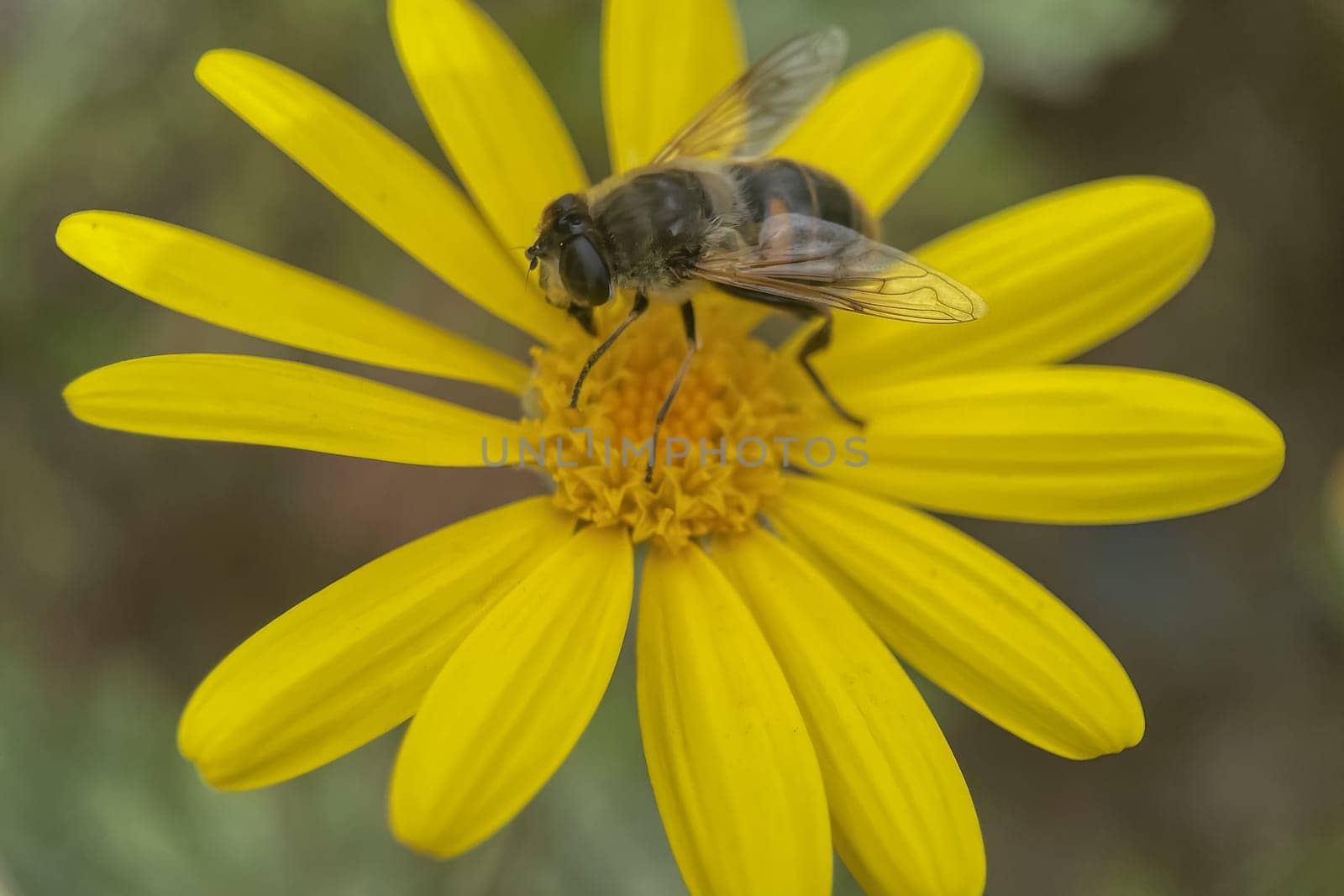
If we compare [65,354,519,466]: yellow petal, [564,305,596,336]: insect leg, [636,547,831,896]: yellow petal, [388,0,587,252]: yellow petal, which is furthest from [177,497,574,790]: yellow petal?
[388,0,587,252]: yellow petal

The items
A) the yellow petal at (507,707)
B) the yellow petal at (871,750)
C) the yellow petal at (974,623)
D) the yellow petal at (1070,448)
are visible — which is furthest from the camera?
the yellow petal at (1070,448)

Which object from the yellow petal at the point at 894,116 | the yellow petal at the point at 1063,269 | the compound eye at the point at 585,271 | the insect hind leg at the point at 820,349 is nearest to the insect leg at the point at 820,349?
the insect hind leg at the point at 820,349

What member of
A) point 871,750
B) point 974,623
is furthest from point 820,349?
point 871,750

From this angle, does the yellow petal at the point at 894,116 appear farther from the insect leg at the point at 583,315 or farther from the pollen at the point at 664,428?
the insect leg at the point at 583,315

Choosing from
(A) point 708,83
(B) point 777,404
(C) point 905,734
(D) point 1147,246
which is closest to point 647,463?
(B) point 777,404

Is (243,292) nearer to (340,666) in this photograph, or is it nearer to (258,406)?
(258,406)

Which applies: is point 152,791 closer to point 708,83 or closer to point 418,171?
point 418,171

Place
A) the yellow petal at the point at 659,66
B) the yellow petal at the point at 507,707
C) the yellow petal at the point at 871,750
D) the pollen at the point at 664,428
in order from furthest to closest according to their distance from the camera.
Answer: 1. the yellow petal at the point at 659,66
2. the pollen at the point at 664,428
3. the yellow petal at the point at 871,750
4. the yellow petal at the point at 507,707

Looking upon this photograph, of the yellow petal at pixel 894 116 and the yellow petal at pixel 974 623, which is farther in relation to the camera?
the yellow petal at pixel 894 116
